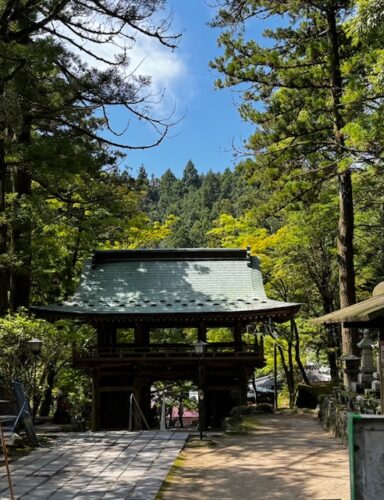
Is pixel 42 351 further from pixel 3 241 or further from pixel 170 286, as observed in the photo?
pixel 170 286

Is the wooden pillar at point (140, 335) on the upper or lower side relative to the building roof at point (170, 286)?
lower

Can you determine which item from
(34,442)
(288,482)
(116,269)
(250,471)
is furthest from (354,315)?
(116,269)

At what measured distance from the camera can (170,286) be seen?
19.5m

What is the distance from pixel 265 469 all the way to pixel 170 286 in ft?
38.2

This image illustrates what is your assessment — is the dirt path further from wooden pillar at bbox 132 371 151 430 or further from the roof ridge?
the roof ridge

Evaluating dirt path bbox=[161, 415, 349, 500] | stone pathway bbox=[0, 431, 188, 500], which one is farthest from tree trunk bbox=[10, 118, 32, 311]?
dirt path bbox=[161, 415, 349, 500]

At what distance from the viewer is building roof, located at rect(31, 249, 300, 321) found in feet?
57.4

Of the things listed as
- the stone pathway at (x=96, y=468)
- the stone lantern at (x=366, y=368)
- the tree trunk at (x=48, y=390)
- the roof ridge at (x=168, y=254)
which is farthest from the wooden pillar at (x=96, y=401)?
the stone lantern at (x=366, y=368)

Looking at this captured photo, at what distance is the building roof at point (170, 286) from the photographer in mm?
17500

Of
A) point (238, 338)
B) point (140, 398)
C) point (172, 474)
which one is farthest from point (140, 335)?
point (172, 474)

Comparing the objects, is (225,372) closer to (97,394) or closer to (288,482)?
(97,394)

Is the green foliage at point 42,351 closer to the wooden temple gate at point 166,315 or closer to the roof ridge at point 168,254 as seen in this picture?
the wooden temple gate at point 166,315

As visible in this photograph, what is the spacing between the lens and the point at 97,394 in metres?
18.4

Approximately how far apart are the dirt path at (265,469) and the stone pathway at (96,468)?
0.37 meters
